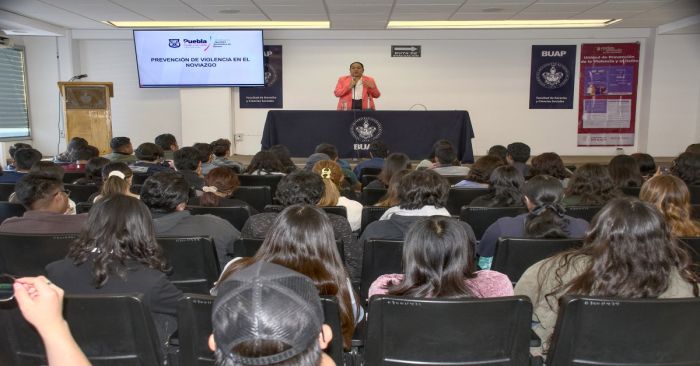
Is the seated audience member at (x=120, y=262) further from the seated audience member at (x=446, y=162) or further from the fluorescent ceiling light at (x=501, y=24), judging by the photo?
the fluorescent ceiling light at (x=501, y=24)

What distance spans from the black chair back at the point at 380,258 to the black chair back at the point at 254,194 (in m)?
1.78

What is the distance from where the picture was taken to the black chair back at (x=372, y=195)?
439cm

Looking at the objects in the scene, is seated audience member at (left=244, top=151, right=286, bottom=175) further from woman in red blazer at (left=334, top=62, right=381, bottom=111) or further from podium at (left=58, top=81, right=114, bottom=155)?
podium at (left=58, top=81, right=114, bottom=155)

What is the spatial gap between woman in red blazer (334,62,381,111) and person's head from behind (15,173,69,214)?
6205mm

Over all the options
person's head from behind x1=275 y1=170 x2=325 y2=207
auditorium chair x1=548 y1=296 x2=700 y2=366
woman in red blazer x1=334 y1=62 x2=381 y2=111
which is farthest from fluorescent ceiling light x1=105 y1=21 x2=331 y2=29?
auditorium chair x1=548 y1=296 x2=700 y2=366

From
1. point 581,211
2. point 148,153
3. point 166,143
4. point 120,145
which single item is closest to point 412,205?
point 581,211

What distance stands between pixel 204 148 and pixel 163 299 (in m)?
3.92

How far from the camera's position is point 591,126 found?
10586 mm

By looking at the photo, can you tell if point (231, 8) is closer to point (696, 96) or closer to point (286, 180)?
point (286, 180)

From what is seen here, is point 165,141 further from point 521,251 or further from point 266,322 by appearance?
point 266,322

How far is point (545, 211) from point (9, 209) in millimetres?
3355

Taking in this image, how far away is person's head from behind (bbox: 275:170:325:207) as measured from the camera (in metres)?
3.18

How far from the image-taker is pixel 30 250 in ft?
8.89

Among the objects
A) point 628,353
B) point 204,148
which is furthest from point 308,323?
point 204,148
